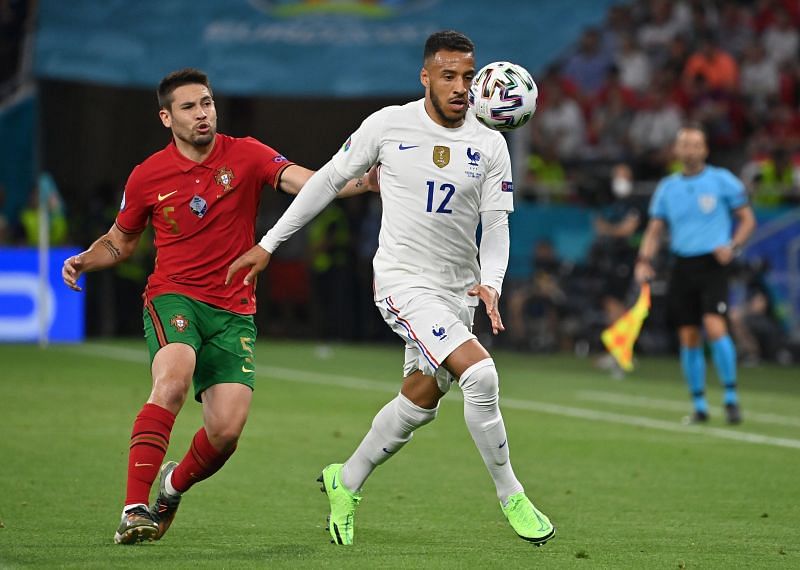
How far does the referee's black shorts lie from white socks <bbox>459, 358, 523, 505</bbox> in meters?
6.44

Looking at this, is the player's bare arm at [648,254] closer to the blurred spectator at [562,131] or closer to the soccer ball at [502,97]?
the soccer ball at [502,97]

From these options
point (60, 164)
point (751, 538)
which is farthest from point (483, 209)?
point (60, 164)

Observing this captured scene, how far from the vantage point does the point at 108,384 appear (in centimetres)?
1591

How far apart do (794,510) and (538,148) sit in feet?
51.0

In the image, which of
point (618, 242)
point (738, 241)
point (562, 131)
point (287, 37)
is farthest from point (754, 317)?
point (738, 241)

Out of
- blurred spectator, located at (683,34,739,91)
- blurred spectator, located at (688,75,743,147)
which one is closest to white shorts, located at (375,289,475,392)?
blurred spectator, located at (688,75,743,147)

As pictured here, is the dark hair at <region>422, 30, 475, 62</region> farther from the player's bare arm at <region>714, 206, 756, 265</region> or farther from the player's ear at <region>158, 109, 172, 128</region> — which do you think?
the player's bare arm at <region>714, 206, 756, 265</region>

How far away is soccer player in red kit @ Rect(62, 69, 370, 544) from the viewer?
7.39m

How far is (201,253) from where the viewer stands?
296 inches

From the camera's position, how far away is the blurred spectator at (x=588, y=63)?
81.9 ft

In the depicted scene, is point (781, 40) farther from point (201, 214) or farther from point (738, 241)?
point (201, 214)

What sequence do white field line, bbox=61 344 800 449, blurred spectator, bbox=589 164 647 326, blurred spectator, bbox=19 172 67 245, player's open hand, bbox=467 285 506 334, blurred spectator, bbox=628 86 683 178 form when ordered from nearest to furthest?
player's open hand, bbox=467 285 506 334
white field line, bbox=61 344 800 449
blurred spectator, bbox=589 164 647 326
blurred spectator, bbox=19 172 67 245
blurred spectator, bbox=628 86 683 178

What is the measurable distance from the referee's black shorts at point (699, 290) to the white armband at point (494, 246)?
251 inches

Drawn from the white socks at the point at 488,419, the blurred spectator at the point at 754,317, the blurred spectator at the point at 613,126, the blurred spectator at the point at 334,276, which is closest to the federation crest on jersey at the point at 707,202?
the white socks at the point at 488,419
